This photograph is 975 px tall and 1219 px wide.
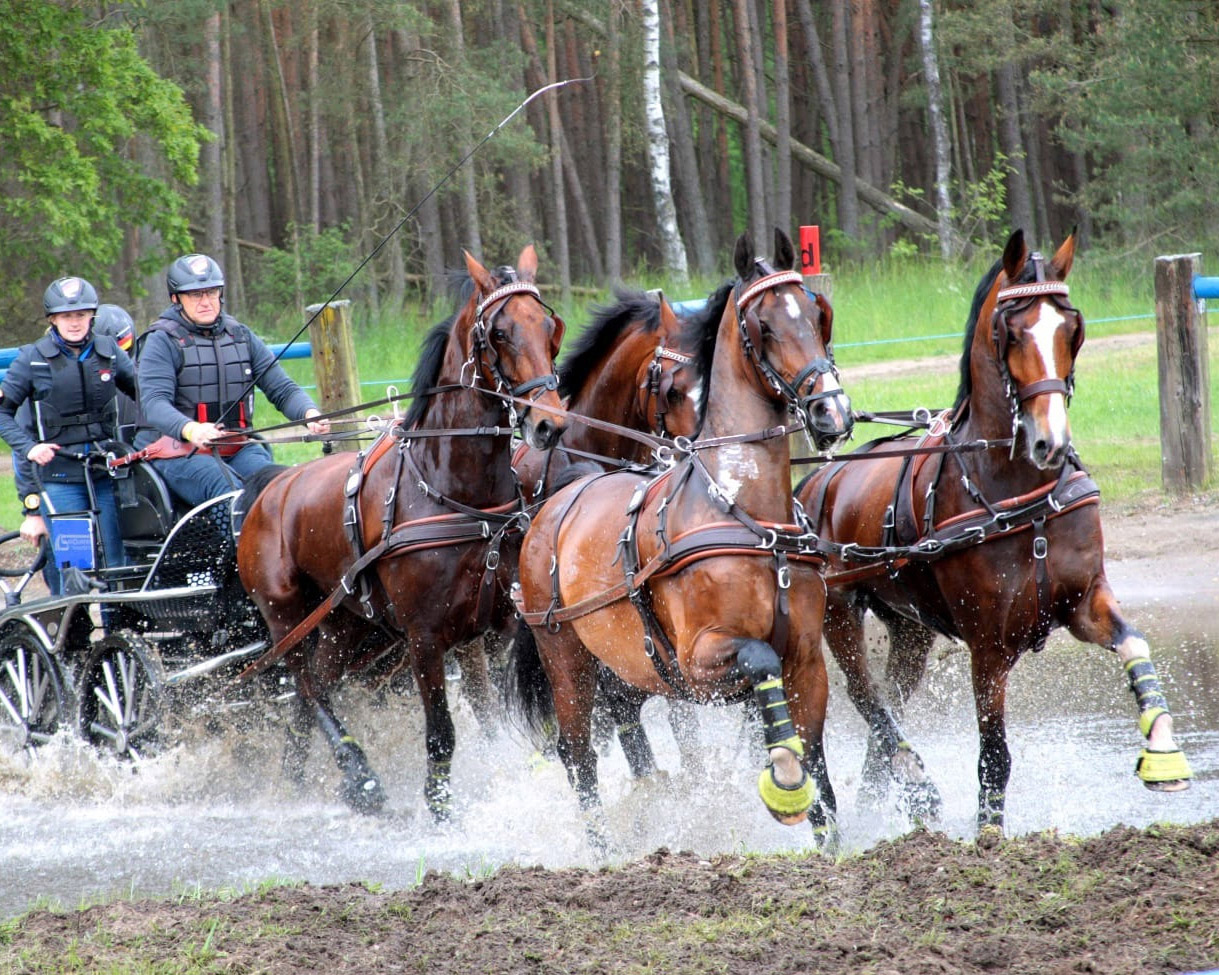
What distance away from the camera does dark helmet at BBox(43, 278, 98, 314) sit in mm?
6934

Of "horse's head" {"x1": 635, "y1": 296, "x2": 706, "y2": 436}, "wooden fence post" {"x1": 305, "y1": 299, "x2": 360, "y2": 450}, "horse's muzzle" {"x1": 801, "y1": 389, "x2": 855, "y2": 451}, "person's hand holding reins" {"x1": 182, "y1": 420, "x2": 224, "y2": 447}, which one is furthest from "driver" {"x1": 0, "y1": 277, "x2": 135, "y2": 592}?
"horse's muzzle" {"x1": 801, "y1": 389, "x2": 855, "y2": 451}

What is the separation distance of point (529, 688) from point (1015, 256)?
8.35 feet

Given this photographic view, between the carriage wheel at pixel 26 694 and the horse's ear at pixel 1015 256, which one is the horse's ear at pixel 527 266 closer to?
the horse's ear at pixel 1015 256

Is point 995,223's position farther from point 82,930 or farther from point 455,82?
point 82,930

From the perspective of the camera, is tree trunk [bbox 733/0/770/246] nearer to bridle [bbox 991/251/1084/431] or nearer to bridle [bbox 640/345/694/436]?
bridle [bbox 640/345/694/436]

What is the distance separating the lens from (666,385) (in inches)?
234

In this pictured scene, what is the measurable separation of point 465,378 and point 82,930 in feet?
8.16

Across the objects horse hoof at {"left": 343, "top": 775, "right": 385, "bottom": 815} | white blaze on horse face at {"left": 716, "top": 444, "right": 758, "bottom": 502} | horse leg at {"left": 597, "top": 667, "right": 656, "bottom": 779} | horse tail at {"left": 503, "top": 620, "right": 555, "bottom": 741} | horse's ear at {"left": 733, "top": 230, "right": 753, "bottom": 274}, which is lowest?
horse hoof at {"left": 343, "top": 775, "right": 385, "bottom": 815}

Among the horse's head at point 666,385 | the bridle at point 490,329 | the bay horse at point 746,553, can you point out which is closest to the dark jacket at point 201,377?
the bridle at point 490,329

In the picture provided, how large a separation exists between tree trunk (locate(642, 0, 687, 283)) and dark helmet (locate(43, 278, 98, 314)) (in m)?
14.4

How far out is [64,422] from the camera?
23.1 ft

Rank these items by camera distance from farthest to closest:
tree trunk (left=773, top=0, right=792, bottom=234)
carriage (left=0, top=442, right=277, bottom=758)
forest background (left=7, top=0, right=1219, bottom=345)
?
1. tree trunk (left=773, top=0, right=792, bottom=234)
2. forest background (left=7, top=0, right=1219, bottom=345)
3. carriage (left=0, top=442, right=277, bottom=758)

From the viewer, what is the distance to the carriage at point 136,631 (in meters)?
6.52

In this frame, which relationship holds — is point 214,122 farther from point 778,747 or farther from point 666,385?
point 778,747
